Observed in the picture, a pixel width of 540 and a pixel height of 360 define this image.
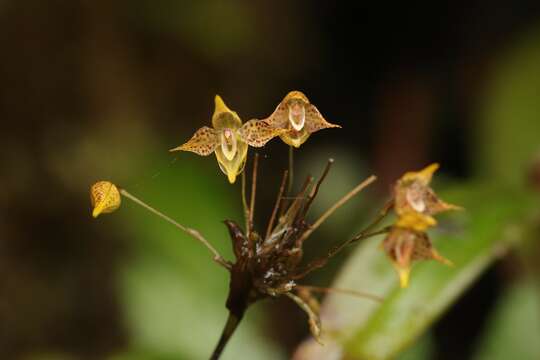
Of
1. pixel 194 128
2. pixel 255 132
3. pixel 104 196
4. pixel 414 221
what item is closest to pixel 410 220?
pixel 414 221

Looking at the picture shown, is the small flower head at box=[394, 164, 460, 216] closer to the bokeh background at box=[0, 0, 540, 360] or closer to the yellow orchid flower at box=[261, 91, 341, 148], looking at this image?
the yellow orchid flower at box=[261, 91, 341, 148]

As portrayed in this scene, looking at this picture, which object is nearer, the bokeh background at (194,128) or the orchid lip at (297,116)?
the orchid lip at (297,116)

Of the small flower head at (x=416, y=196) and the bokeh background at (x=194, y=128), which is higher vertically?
the bokeh background at (x=194, y=128)

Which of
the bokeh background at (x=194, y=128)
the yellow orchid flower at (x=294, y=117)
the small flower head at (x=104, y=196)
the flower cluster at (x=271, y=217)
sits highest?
the bokeh background at (x=194, y=128)

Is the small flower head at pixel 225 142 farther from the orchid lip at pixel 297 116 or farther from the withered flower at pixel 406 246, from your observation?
the withered flower at pixel 406 246

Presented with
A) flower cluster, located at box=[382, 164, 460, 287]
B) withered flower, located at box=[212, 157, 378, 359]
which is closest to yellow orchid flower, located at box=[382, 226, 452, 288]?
flower cluster, located at box=[382, 164, 460, 287]

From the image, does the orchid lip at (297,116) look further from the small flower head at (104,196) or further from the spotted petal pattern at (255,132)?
the small flower head at (104,196)

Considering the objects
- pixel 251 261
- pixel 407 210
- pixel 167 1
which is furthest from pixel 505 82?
pixel 251 261

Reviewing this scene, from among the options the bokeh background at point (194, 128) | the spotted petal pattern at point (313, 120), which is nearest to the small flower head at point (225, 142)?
the spotted petal pattern at point (313, 120)
